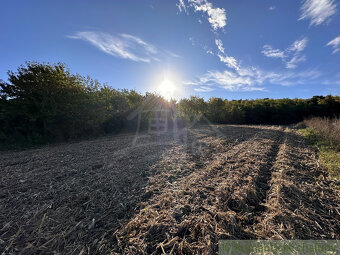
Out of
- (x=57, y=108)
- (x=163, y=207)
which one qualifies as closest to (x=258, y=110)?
(x=163, y=207)

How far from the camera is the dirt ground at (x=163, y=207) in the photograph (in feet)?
4.23

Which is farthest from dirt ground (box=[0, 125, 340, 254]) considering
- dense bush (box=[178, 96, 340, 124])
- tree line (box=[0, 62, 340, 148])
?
dense bush (box=[178, 96, 340, 124])

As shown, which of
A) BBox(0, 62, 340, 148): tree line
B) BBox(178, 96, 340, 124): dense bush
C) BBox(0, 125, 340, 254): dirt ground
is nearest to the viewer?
BBox(0, 125, 340, 254): dirt ground

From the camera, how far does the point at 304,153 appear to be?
365cm

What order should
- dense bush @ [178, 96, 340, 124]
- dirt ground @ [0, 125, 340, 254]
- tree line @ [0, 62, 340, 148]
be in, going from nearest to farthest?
dirt ground @ [0, 125, 340, 254] → tree line @ [0, 62, 340, 148] → dense bush @ [178, 96, 340, 124]

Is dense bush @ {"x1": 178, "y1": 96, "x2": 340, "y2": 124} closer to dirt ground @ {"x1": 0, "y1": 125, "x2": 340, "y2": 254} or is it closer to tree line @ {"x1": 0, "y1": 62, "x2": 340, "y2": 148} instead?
tree line @ {"x1": 0, "y1": 62, "x2": 340, "y2": 148}

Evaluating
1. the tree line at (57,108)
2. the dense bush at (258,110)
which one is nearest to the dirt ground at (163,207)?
the tree line at (57,108)

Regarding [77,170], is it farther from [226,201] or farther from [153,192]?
[226,201]

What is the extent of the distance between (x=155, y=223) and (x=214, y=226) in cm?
66

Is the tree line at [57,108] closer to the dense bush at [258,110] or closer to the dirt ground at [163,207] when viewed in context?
the dirt ground at [163,207]

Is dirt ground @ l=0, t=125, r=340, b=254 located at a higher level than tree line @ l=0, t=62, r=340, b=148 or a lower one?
lower

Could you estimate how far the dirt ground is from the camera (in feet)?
4.23

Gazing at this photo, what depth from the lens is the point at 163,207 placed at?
1.74 meters

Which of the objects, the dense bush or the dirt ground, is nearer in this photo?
the dirt ground
